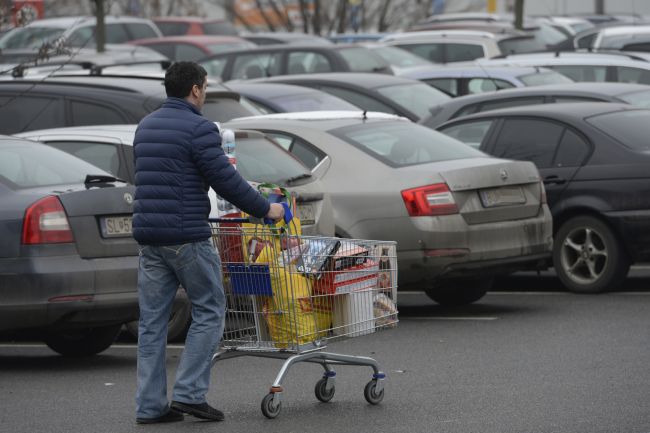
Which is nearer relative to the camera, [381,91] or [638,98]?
[638,98]

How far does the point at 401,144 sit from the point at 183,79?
462 cm

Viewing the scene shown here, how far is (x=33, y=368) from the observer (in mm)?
9602

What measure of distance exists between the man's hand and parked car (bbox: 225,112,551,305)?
12.6 ft

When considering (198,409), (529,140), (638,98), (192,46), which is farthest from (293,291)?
(192,46)

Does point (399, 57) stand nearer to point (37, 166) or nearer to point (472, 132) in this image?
point (472, 132)

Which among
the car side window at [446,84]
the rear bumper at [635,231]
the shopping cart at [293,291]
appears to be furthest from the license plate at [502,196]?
the car side window at [446,84]

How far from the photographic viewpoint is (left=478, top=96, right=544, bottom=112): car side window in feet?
49.0

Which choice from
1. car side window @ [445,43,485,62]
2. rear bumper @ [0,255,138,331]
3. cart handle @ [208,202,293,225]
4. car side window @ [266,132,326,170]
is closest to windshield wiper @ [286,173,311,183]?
car side window @ [266,132,326,170]

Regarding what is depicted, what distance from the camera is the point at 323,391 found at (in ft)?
26.1

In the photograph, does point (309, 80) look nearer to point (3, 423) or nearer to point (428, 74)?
point (428, 74)

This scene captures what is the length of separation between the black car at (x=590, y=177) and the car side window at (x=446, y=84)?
6614 mm

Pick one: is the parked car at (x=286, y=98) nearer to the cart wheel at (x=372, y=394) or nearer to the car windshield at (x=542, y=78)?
the car windshield at (x=542, y=78)

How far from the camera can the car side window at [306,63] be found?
23.3 m

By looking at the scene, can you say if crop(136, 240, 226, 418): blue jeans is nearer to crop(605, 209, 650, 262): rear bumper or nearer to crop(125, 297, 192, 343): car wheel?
crop(125, 297, 192, 343): car wheel
